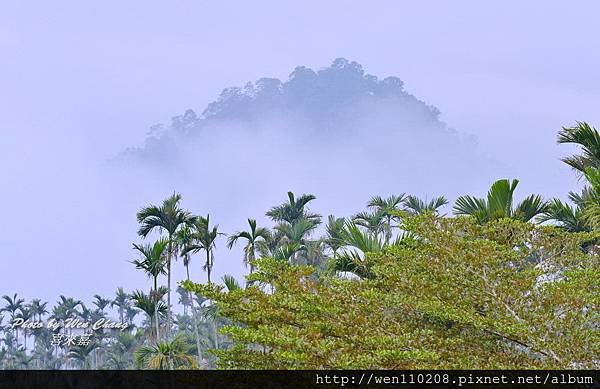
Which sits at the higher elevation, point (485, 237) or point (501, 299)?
point (485, 237)

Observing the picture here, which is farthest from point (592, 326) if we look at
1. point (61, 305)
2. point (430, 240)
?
point (61, 305)

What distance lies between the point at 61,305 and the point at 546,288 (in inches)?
2487

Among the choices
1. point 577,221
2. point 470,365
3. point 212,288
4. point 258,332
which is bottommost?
point 470,365

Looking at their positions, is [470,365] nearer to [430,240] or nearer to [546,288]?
[546,288]

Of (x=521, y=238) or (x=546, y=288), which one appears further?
(x=521, y=238)

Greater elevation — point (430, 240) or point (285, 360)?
point (430, 240)

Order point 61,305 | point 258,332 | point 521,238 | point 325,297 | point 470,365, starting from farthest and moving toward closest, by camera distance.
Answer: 1. point 61,305
2. point 521,238
3. point 325,297
4. point 258,332
5. point 470,365

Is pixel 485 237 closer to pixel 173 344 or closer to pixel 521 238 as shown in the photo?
pixel 521 238

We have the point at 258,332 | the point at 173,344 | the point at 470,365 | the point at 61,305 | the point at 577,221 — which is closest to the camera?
the point at 470,365

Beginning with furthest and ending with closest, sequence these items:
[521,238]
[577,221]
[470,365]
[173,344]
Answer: [173,344]
[577,221]
[521,238]
[470,365]

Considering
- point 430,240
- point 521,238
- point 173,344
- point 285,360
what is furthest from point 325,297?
point 173,344

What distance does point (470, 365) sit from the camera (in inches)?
416

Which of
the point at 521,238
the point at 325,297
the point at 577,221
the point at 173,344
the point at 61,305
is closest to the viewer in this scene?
the point at 325,297

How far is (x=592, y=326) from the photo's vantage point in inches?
422
